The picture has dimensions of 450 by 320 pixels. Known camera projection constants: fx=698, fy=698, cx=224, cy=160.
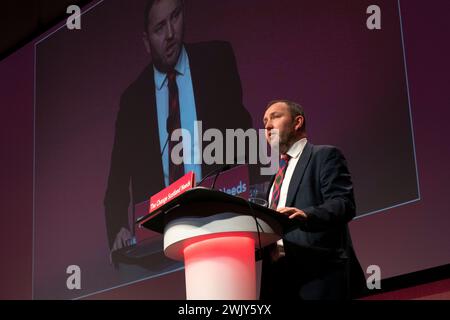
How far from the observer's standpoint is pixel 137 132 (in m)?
4.50

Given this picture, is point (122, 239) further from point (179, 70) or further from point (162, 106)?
point (179, 70)

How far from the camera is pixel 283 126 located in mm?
2436

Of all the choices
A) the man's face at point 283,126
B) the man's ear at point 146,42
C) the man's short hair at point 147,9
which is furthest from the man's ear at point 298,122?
the man's short hair at point 147,9

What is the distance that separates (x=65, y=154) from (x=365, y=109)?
255 cm

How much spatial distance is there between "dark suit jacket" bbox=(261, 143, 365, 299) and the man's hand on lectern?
2130mm

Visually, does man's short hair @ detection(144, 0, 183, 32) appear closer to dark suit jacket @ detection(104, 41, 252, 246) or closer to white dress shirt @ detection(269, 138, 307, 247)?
dark suit jacket @ detection(104, 41, 252, 246)

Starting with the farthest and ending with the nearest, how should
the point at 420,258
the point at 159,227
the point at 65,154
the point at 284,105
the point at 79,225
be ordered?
the point at 65,154 → the point at 79,225 → the point at 420,258 → the point at 284,105 → the point at 159,227

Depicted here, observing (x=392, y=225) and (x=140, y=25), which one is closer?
(x=392, y=225)

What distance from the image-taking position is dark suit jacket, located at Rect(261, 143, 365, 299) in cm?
209

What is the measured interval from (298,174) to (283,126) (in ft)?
0.70

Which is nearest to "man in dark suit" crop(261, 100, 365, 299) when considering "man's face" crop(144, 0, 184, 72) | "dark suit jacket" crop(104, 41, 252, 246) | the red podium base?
the red podium base
